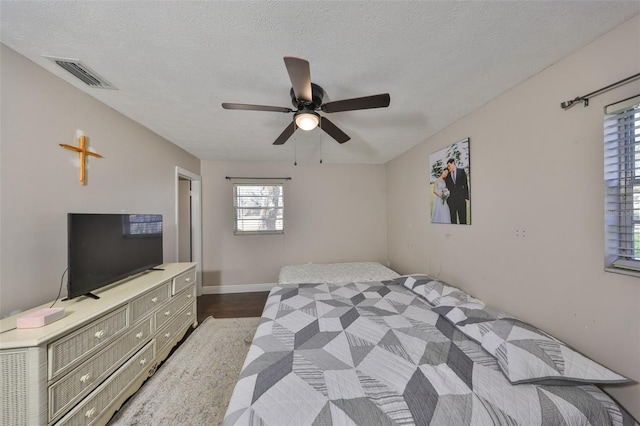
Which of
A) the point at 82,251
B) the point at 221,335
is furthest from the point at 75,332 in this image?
the point at 221,335

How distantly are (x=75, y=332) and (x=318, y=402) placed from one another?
1486mm

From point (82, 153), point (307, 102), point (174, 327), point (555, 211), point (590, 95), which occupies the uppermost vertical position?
point (307, 102)

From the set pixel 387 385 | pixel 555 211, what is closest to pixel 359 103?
pixel 555 211

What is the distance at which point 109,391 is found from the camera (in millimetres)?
1411

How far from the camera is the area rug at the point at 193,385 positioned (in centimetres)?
144

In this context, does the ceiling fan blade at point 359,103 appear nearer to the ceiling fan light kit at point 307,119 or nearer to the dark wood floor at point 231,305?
the ceiling fan light kit at point 307,119

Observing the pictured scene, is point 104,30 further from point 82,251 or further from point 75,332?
point 75,332

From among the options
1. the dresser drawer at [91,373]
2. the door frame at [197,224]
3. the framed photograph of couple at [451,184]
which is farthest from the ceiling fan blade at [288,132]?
the door frame at [197,224]

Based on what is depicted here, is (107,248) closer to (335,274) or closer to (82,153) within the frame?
(82,153)

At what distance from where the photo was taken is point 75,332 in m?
1.21

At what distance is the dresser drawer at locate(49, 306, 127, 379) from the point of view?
3.65 feet

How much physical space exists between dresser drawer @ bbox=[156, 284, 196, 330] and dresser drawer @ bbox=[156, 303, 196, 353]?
3.2 inches

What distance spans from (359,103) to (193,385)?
2.58m

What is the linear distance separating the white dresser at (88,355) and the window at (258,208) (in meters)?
1.69
